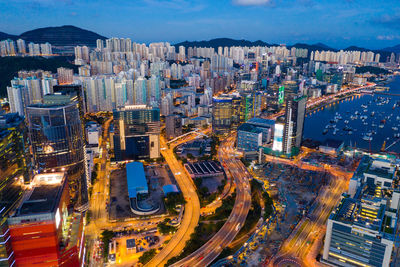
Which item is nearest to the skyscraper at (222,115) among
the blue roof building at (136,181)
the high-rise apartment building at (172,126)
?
the high-rise apartment building at (172,126)

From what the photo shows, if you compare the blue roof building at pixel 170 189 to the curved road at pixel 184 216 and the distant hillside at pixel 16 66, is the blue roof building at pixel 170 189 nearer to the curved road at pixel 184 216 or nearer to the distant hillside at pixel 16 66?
the curved road at pixel 184 216

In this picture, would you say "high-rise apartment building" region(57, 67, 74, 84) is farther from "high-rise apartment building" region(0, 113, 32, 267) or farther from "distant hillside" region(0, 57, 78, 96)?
"high-rise apartment building" region(0, 113, 32, 267)

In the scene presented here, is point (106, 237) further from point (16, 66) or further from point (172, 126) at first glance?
point (16, 66)

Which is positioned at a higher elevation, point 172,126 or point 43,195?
point 43,195

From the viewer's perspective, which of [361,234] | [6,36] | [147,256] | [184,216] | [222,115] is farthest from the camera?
[6,36]

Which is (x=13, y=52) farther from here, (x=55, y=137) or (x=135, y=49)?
(x=55, y=137)

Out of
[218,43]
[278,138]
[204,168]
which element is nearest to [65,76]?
[204,168]
